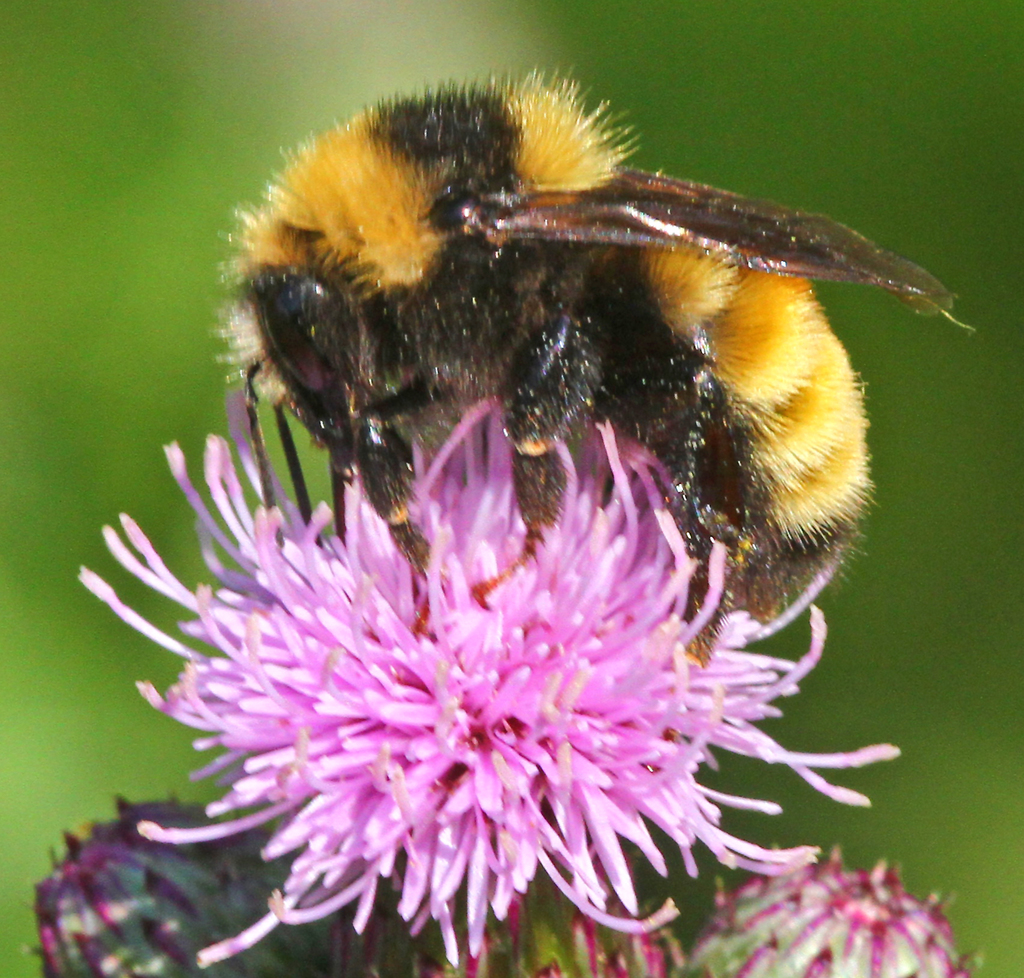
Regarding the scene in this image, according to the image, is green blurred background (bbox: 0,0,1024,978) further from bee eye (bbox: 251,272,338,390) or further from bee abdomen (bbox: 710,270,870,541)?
bee eye (bbox: 251,272,338,390)

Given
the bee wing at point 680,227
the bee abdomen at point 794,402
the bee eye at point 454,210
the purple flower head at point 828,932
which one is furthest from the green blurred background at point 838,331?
the bee eye at point 454,210

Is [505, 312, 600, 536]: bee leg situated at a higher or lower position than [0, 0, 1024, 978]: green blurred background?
lower

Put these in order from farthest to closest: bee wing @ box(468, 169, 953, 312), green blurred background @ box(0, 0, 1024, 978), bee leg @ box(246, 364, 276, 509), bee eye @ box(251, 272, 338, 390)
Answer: green blurred background @ box(0, 0, 1024, 978) → bee leg @ box(246, 364, 276, 509) → bee eye @ box(251, 272, 338, 390) → bee wing @ box(468, 169, 953, 312)

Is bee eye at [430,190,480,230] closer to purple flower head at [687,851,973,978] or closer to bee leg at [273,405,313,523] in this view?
bee leg at [273,405,313,523]

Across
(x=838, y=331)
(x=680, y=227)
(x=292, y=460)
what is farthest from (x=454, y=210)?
(x=838, y=331)

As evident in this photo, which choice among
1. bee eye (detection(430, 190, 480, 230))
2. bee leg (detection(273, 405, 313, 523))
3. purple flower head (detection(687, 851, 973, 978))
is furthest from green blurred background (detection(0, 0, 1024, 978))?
bee eye (detection(430, 190, 480, 230))

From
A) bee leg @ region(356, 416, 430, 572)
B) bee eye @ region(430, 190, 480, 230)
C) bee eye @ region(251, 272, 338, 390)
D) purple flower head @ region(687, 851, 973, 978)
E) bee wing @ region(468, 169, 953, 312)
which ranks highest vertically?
bee wing @ region(468, 169, 953, 312)

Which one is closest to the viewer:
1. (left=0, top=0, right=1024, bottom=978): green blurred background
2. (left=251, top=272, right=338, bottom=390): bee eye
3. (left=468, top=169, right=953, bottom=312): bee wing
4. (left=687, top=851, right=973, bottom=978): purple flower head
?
(left=468, top=169, right=953, bottom=312): bee wing

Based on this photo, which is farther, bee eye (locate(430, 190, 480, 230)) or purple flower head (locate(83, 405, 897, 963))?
purple flower head (locate(83, 405, 897, 963))
